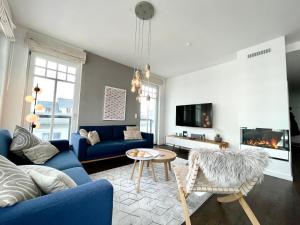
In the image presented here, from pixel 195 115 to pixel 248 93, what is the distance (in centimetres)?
171

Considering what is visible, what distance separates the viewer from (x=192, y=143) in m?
4.38

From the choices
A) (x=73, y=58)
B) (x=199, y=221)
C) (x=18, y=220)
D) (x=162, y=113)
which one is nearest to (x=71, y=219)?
(x=18, y=220)

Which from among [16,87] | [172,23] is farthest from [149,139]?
[16,87]

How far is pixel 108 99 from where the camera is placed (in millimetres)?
4227

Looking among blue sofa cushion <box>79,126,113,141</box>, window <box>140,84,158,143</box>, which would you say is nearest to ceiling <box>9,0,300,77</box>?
window <box>140,84,158,143</box>

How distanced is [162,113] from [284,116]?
12.4ft

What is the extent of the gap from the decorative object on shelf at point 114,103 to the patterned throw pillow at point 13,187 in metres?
3.41

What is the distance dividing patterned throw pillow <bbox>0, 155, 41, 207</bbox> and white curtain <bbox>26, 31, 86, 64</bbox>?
3188 millimetres

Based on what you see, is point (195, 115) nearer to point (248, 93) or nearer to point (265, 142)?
point (248, 93)

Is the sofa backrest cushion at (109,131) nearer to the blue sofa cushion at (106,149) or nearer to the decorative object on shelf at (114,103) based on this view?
the decorative object on shelf at (114,103)

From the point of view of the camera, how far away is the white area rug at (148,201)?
4.95 feet

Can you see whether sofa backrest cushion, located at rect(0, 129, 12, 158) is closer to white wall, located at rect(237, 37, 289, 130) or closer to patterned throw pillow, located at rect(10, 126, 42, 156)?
patterned throw pillow, located at rect(10, 126, 42, 156)

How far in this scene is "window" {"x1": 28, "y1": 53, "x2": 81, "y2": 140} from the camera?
3180 millimetres

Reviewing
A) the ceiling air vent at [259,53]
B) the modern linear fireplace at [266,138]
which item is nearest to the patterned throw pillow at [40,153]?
the modern linear fireplace at [266,138]
